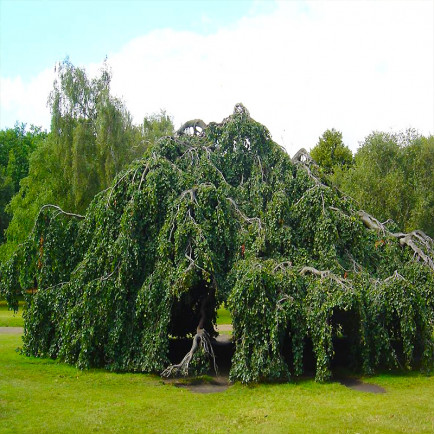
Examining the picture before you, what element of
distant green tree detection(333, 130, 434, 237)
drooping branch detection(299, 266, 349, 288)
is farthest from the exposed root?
distant green tree detection(333, 130, 434, 237)

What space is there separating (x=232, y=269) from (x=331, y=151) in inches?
886

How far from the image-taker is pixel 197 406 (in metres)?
7.72

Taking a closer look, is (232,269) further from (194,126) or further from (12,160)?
(12,160)

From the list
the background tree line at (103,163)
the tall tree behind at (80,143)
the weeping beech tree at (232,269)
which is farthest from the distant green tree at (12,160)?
the weeping beech tree at (232,269)

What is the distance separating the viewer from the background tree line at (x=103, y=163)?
2083cm

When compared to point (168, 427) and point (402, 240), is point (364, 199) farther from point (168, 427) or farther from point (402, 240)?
point (168, 427)

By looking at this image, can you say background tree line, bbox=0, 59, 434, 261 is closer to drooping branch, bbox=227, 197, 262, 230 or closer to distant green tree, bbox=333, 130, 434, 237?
distant green tree, bbox=333, 130, 434, 237

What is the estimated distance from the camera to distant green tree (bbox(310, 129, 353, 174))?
30.3m

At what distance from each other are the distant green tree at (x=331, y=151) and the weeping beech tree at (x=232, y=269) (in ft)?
61.3

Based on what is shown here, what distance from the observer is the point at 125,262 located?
9.70m

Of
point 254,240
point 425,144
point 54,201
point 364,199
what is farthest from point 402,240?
point 54,201

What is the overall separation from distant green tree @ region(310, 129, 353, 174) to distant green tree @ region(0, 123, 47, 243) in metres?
16.2

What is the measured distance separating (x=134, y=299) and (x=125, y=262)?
826mm

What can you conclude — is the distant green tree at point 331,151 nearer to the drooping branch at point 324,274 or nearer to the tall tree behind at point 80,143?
the tall tree behind at point 80,143
